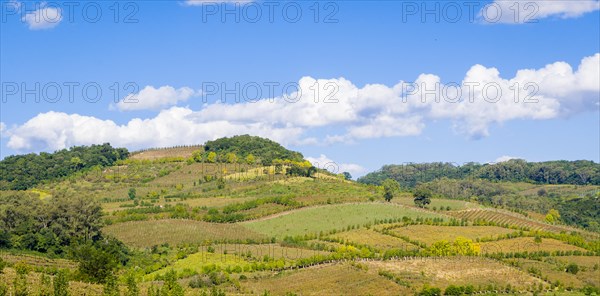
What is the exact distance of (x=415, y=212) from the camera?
13050 cm

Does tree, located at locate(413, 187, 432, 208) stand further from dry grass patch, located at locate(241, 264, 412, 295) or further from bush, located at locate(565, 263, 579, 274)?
dry grass patch, located at locate(241, 264, 412, 295)

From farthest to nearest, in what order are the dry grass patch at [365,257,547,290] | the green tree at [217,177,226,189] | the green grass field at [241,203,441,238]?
1. the green tree at [217,177,226,189]
2. the green grass field at [241,203,441,238]
3. the dry grass patch at [365,257,547,290]

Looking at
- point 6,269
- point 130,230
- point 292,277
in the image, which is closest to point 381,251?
point 292,277

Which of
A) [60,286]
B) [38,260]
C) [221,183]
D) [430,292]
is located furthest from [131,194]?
[60,286]

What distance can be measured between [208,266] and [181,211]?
44.5 m

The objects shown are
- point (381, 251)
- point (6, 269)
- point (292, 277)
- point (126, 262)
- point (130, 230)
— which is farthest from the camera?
point (130, 230)

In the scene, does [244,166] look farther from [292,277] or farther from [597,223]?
[292,277]

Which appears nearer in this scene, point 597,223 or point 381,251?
point 381,251

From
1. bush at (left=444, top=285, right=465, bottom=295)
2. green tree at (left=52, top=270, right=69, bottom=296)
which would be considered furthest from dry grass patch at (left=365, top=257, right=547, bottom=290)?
green tree at (left=52, top=270, right=69, bottom=296)

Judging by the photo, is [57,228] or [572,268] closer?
[572,268]

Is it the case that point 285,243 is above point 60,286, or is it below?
below

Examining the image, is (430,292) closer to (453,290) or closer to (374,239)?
(453,290)

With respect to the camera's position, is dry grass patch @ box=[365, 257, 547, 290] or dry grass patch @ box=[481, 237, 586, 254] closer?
dry grass patch @ box=[365, 257, 547, 290]

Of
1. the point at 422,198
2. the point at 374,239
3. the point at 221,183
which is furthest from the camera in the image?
the point at 221,183
